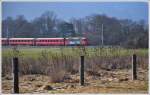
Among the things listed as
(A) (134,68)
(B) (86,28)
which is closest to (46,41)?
(B) (86,28)

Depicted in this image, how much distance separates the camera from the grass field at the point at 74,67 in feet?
29.6

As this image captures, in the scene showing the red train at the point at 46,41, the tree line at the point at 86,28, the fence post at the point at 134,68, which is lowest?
the fence post at the point at 134,68

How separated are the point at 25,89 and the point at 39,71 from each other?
23.4 inches

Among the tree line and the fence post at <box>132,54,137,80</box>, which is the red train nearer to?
the tree line

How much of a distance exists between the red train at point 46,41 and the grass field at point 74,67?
134 millimetres

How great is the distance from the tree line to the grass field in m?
0.22

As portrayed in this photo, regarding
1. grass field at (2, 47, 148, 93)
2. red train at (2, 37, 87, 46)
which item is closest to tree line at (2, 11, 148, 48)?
red train at (2, 37, 87, 46)

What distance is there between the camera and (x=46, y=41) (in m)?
9.07

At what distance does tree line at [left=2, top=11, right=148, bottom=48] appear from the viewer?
904 centimetres

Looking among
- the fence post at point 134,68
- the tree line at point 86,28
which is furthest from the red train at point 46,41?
the fence post at point 134,68

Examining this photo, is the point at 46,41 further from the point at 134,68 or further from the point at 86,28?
the point at 134,68

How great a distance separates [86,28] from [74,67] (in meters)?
0.89

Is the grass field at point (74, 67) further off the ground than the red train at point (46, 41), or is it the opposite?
the red train at point (46, 41)

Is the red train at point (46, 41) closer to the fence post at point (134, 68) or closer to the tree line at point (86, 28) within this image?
the tree line at point (86, 28)
